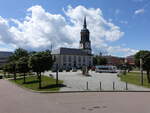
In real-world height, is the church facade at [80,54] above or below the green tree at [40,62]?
above

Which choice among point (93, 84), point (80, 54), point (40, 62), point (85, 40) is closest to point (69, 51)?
point (80, 54)

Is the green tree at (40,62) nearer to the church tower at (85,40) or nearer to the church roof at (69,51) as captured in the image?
the church roof at (69,51)

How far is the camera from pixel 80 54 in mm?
134875

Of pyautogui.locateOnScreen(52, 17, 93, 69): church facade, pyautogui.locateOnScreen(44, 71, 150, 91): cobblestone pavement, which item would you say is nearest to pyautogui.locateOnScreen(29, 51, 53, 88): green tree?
pyautogui.locateOnScreen(44, 71, 150, 91): cobblestone pavement

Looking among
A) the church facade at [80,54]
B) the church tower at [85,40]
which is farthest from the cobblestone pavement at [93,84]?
the church tower at [85,40]

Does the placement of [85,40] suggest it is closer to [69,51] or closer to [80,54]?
[80,54]

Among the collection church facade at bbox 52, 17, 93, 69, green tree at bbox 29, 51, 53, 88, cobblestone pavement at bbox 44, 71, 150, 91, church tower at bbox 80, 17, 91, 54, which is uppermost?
church tower at bbox 80, 17, 91, 54

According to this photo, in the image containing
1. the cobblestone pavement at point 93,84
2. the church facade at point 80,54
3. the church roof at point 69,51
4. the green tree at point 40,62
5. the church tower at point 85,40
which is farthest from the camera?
the church tower at point 85,40

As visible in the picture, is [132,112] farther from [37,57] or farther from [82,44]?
[82,44]

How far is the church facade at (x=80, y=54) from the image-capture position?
12925 centimetres

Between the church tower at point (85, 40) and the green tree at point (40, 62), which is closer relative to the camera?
the green tree at point (40, 62)

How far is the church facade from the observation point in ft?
424

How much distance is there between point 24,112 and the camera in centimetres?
1125

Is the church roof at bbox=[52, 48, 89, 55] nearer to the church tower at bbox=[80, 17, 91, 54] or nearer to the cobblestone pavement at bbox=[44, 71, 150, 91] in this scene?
the church tower at bbox=[80, 17, 91, 54]
